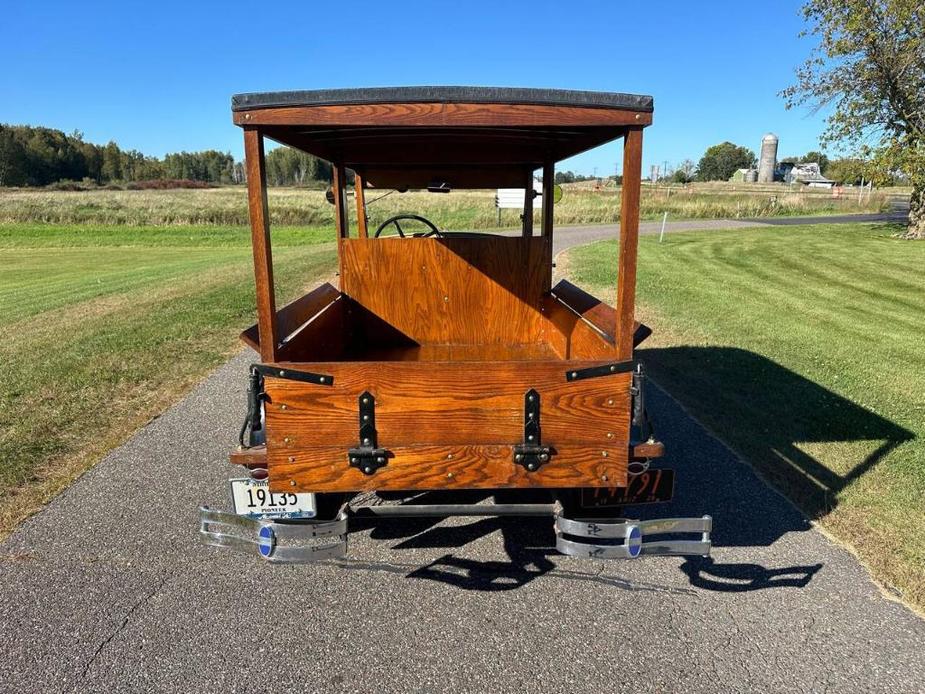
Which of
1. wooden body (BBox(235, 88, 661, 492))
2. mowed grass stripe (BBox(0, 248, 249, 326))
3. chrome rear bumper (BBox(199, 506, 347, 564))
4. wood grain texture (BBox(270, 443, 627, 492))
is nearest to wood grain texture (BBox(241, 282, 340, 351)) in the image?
wooden body (BBox(235, 88, 661, 492))

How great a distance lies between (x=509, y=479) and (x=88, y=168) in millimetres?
117003

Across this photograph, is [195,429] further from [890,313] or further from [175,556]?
[890,313]

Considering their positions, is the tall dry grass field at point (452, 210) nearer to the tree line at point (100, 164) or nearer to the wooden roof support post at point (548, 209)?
the wooden roof support post at point (548, 209)

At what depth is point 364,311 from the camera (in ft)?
16.1

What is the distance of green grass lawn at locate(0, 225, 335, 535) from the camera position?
4.60 m

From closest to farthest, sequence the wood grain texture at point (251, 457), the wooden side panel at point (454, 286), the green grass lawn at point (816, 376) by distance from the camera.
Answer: the wood grain texture at point (251, 457)
the green grass lawn at point (816, 376)
the wooden side panel at point (454, 286)

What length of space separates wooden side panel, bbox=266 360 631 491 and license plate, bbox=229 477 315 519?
0.17m

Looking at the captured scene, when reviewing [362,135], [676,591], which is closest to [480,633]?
[676,591]

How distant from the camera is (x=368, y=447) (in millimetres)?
2650

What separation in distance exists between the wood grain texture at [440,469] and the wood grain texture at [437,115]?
1.33 m

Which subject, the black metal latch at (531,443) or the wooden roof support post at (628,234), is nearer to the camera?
the wooden roof support post at (628,234)

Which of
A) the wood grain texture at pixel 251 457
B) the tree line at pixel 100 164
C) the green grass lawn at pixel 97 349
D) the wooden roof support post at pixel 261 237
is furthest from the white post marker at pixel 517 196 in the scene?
the tree line at pixel 100 164

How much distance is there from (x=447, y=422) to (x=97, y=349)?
6629mm

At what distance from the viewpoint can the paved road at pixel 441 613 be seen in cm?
246
